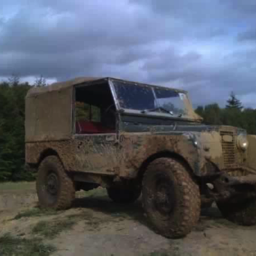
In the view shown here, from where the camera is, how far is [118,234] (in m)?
6.95

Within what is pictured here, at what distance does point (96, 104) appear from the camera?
32.5 ft

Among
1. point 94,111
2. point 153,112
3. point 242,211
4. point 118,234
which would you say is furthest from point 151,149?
point 94,111

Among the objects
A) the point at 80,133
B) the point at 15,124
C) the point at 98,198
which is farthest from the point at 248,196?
the point at 15,124

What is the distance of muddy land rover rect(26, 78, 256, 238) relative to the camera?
653 cm

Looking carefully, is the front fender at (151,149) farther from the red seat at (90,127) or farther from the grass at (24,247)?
the red seat at (90,127)

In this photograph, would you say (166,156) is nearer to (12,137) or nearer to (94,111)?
(94,111)

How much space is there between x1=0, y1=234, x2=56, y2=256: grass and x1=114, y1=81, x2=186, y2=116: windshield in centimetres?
264

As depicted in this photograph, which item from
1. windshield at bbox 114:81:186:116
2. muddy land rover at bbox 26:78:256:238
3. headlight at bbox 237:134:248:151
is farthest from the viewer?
windshield at bbox 114:81:186:116

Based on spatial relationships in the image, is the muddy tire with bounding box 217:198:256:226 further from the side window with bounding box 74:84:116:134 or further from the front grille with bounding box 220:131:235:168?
the side window with bounding box 74:84:116:134

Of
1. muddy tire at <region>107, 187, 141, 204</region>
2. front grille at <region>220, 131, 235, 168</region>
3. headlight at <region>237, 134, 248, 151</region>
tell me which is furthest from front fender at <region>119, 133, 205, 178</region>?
muddy tire at <region>107, 187, 141, 204</region>

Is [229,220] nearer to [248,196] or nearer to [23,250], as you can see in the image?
[248,196]

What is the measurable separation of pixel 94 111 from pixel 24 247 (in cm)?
410

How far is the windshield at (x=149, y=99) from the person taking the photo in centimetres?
828

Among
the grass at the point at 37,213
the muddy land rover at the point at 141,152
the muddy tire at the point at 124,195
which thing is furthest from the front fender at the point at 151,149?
the muddy tire at the point at 124,195
